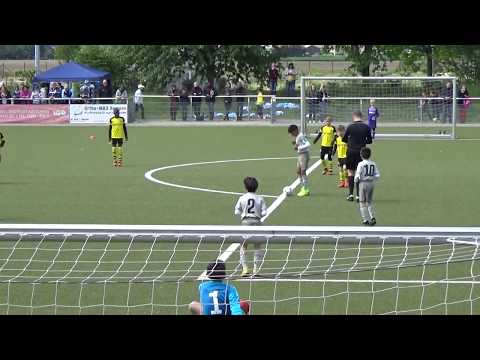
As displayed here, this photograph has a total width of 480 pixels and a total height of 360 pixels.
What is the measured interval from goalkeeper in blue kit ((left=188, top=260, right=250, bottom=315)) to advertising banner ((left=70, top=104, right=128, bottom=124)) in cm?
4020

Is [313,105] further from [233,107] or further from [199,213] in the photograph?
[199,213]

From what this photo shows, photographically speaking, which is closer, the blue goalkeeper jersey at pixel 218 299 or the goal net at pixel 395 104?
the blue goalkeeper jersey at pixel 218 299

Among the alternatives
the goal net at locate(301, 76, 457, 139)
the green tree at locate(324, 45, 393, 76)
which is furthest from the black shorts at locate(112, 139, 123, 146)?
the green tree at locate(324, 45, 393, 76)

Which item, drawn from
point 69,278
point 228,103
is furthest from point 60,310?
point 228,103

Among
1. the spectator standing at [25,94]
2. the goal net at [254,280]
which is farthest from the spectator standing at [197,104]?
the goal net at [254,280]

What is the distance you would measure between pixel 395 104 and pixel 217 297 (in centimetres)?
3687

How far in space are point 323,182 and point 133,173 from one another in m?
5.77

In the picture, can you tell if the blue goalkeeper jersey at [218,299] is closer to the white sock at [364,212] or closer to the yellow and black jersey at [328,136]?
the white sock at [364,212]

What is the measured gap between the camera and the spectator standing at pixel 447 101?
4384cm

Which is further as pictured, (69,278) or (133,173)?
(133,173)

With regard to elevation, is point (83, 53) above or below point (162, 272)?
above

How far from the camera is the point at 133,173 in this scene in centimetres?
2766

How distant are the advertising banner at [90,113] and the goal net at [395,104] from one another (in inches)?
407
